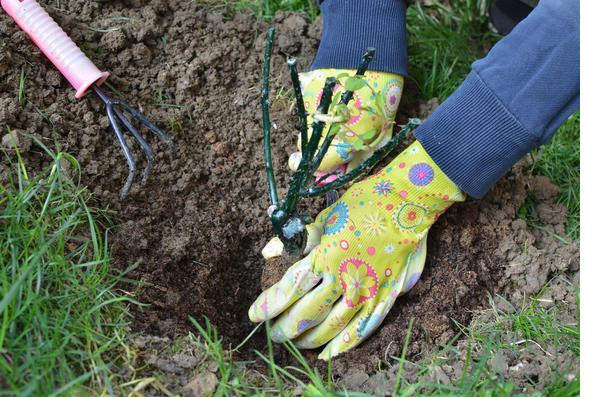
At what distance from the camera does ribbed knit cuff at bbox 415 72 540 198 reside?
5.38ft

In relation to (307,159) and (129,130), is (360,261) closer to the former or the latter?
(307,159)

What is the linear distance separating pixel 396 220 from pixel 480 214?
0.29 meters

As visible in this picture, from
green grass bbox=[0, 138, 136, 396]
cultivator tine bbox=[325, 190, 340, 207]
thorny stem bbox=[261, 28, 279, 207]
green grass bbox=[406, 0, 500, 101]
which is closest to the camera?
green grass bbox=[0, 138, 136, 396]

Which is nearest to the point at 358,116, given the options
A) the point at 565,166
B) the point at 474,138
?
the point at 474,138

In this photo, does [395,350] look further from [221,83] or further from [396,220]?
[221,83]

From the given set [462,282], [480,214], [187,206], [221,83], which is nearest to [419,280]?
[462,282]

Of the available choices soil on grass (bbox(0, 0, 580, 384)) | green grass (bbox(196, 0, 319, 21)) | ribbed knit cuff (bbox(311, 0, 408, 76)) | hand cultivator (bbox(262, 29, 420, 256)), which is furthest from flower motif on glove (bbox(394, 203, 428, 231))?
green grass (bbox(196, 0, 319, 21))

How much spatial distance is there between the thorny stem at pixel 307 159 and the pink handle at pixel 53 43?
0.64m

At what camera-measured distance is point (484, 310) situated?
169cm

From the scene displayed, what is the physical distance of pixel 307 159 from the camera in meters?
1.46

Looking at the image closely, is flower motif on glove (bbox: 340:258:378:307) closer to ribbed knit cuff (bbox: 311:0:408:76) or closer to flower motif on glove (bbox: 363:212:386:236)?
flower motif on glove (bbox: 363:212:386:236)

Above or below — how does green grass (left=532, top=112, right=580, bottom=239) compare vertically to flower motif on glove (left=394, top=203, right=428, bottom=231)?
below

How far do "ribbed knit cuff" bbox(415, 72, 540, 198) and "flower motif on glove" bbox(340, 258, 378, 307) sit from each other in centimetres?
34

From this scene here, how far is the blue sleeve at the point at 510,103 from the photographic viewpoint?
158cm
